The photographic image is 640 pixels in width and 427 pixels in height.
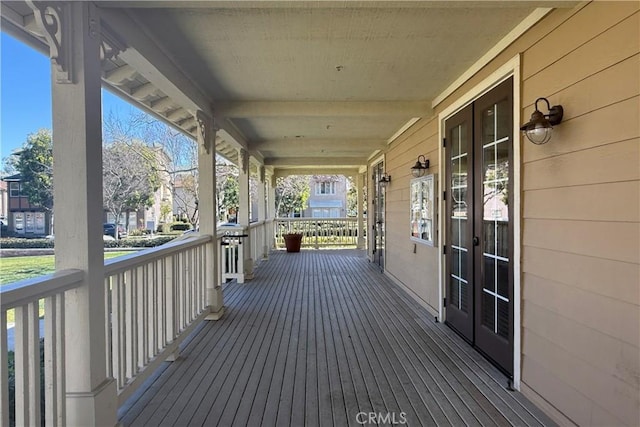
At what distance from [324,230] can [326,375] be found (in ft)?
30.3

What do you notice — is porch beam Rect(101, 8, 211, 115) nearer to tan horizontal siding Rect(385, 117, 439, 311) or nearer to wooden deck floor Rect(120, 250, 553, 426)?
wooden deck floor Rect(120, 250, 553, 426)

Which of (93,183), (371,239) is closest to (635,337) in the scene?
(93,183)

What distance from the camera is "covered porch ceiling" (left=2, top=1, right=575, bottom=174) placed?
2.11 meters

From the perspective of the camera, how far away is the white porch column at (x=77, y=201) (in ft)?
5.95

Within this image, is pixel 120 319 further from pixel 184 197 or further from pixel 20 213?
pixel 184 197

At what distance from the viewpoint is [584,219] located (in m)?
1.88

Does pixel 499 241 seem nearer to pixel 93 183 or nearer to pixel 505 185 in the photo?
pixel 505 185

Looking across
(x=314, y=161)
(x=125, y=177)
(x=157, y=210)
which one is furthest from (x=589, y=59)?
(x=157, y=210)

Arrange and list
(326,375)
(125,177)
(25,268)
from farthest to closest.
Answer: (125,177)
(25,268)
(326,375)

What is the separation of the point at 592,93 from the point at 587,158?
333 mm

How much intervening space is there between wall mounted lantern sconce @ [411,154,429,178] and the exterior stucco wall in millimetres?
1964

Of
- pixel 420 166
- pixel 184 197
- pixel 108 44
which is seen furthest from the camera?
pixel 184 197

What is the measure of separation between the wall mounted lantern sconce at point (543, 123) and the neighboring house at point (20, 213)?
3.63 meters

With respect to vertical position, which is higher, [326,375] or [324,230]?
[324,230]
